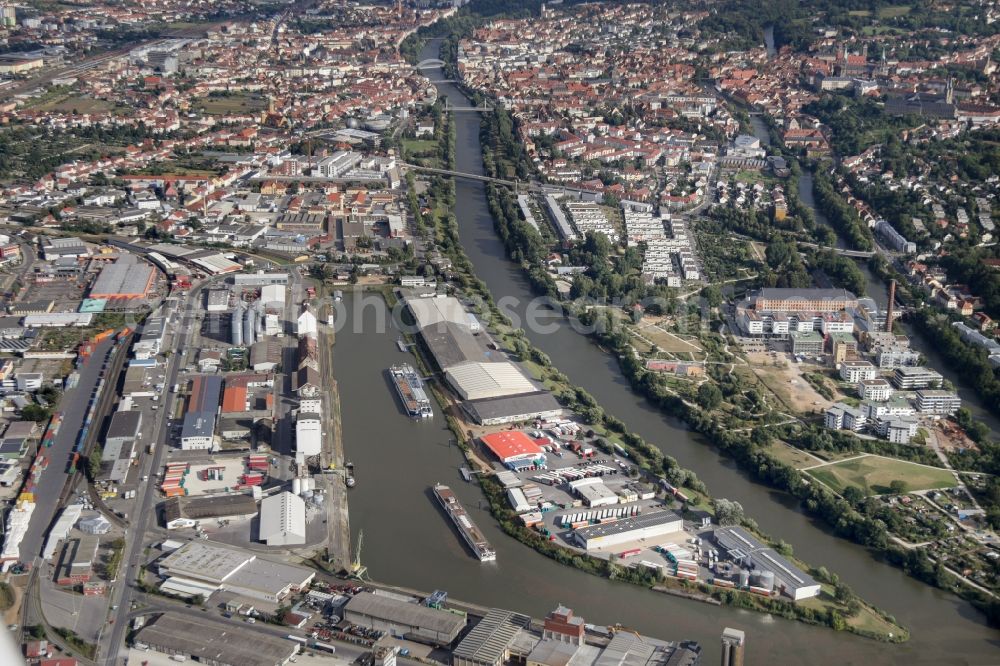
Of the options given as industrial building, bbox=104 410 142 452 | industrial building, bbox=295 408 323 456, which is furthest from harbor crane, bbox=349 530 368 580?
industrial building, bbox=104 410 142 452

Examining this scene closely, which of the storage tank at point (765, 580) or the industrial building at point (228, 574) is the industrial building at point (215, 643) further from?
the storage tank at point (765, 580)

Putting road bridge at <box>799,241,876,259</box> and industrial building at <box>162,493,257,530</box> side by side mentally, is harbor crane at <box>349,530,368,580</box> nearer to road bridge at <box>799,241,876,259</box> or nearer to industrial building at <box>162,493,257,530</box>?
industrial building at <box>162,493,257,530</box>

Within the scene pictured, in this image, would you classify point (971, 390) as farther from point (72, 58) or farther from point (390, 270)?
point (72, 58)

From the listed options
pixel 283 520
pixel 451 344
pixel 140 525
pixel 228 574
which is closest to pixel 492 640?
pixel 228 574

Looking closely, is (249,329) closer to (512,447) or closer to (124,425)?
(124,425)

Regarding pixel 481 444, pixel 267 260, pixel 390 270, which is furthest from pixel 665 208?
pixel 481 444
